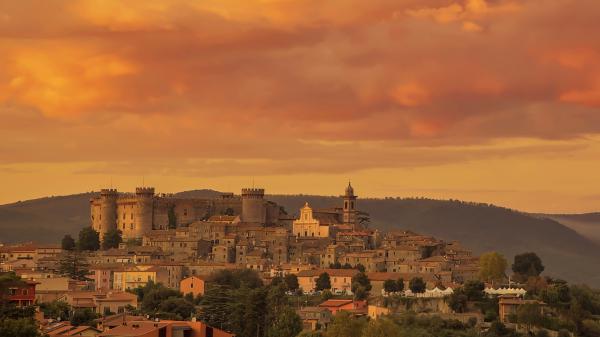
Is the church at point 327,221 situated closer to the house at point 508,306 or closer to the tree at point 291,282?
the tree at point 291,282

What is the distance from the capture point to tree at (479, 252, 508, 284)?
93188mm

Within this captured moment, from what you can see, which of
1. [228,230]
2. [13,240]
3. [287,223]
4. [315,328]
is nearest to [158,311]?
[315,328]

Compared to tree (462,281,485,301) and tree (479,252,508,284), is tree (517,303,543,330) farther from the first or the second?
tree (479,252,508,284)

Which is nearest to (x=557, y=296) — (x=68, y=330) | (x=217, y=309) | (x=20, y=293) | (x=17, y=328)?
(x=217, y=309)

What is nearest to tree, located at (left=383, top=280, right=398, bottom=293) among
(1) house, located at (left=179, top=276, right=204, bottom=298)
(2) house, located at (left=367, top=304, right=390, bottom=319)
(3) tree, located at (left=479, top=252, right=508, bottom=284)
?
(2) house, located at (left=367, top=304, right=390, bottom=319)

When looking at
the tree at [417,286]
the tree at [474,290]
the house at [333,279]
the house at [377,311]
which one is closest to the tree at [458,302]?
the tree at [474,290]

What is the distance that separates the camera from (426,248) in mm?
99562

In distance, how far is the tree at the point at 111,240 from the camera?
104312 mm

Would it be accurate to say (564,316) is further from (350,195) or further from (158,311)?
(350,195)

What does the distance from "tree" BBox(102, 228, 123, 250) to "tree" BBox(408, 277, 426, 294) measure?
2567 cm

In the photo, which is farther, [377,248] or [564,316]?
[377,248]

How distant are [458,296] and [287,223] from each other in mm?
30645

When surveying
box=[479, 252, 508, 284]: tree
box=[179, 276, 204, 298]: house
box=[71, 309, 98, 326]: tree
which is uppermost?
box=[479, 252, 508, 284]: tree

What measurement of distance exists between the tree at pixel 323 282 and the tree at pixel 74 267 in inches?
594
